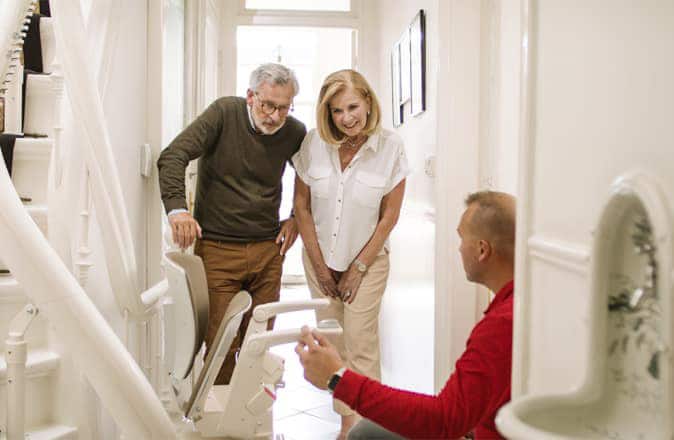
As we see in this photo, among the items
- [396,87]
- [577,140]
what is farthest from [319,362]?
[396,87]

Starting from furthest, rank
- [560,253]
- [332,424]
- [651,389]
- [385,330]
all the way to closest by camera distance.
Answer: [385,330] < [332,424] < [560,253] < [651,389]

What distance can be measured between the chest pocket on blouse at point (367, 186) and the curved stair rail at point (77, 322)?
4.15ft

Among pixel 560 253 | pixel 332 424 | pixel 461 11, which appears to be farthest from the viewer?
pixel 332 424

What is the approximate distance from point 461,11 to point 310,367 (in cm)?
164

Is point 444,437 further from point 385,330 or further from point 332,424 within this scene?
point 385,330

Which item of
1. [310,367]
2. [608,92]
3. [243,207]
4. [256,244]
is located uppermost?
[608,92]

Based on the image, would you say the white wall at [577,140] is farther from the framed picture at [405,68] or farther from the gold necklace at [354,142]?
the framed picture at [405,68]

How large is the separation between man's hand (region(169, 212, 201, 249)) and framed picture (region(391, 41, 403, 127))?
1758 mm

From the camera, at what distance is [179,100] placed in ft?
10.4

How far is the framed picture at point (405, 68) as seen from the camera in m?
3.03

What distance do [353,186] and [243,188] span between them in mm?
428

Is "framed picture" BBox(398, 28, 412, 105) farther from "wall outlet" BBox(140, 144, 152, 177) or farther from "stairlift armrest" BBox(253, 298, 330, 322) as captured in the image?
"stairlift armrest" BBox(253, 298, 330, 322)

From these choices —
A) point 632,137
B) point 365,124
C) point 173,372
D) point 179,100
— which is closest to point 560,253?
point 632,137

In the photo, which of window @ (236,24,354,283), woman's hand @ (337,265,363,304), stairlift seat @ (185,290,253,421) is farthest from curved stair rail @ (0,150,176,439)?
window @ (236,24,354,283)
